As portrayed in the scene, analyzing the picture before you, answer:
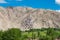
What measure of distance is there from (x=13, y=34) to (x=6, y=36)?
177 centimetres

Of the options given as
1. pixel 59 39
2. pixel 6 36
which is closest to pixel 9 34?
pixel 6 36

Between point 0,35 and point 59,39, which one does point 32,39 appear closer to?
point 59,39

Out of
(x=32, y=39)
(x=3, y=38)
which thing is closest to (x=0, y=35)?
(x=3, y=38)

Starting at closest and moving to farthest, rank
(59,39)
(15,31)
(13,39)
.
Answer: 1. (13,39)
2. (15,31)
3. (59,39)

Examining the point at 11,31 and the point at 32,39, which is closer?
the point at 11,31

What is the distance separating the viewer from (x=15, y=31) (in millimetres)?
54562

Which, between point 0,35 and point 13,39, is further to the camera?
point 0,35

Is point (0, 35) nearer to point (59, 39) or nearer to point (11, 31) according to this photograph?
point (11, 31)

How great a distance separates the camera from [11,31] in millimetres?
54281

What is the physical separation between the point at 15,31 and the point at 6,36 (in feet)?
10.3

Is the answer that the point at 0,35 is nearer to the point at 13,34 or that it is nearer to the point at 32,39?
the point at 13,34

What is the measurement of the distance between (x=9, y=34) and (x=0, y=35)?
3944 mm

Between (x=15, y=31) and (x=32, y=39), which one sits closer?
(x=15, y=31)

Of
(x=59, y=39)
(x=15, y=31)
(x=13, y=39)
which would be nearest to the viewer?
(x=13, y=39)
